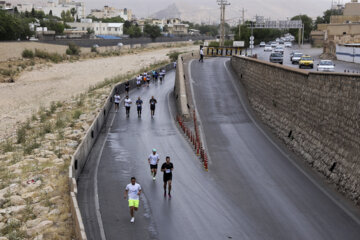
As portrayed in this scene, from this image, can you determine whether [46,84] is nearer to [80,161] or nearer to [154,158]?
[80,161]

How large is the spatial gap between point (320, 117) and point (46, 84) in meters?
56.6

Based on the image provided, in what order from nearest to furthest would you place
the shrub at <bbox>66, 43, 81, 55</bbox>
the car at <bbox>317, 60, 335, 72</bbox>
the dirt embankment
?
the car at <bbox>317, 60, 335, 72</bbox> → the dirt embankment → the shrub at <bbox>66, 43, 81, 55</bbox>

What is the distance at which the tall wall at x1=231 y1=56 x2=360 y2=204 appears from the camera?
61.2 ft

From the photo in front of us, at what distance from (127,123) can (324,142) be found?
15.3m

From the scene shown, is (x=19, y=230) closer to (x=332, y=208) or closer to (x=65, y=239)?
(x=65, y=239)

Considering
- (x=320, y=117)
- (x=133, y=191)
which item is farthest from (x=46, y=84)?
(x=133, y=191)

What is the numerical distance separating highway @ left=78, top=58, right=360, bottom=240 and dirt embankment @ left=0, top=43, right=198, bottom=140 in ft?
51.0

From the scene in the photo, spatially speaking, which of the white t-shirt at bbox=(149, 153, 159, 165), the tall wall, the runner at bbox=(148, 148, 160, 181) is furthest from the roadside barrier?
the tall wall

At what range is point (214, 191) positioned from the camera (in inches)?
768

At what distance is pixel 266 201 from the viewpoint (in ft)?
60.5

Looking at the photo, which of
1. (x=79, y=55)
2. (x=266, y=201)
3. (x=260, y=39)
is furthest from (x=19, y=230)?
(x=260, y=39)

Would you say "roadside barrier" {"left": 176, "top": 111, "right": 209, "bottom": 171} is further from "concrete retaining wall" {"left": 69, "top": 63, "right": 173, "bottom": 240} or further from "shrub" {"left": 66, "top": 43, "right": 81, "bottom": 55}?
"shrub" {"left": 66, "top": 43, "right": 81, "bottom": 55}

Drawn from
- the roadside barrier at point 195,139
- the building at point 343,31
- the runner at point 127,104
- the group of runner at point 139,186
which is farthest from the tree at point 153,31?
the group of runner at point 139,186

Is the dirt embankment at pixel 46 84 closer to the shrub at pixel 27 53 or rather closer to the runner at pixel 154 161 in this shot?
the shrub at pixel 27 53
